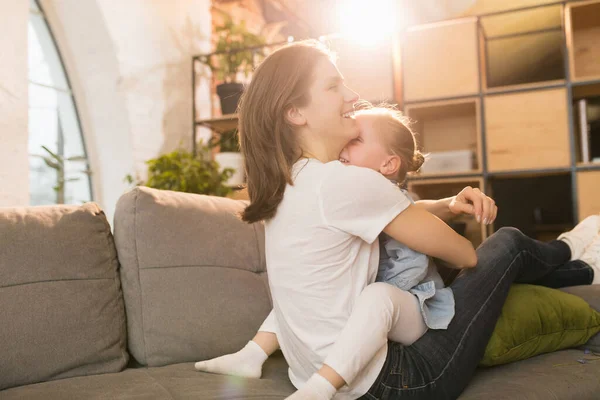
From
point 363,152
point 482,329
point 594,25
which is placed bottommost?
point 482,329

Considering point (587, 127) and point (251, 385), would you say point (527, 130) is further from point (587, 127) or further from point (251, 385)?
point (251, 385)

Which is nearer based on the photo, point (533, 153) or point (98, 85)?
point (533, 153)

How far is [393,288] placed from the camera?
3.61ft

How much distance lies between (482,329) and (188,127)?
310 centimetres

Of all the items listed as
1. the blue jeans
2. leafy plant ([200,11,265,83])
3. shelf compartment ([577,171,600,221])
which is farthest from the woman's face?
leafy plant ([200,11,265,83])

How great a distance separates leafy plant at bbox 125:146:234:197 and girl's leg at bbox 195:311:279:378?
1908 mm

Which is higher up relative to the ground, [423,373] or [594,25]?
[594,25]

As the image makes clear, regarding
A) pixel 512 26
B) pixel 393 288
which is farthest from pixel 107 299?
pixel 512 26


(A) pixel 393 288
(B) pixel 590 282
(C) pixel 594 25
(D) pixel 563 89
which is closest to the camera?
(A) pixel 393 288

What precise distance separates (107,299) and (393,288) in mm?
700

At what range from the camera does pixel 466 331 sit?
1220 mm

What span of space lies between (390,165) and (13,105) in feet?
6.71

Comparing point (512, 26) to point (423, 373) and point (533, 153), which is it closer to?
point (533, 153)

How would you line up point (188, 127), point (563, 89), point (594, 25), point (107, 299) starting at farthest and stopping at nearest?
point (188, 127), point (594, 25), point (563, 89), point (107, 299)
